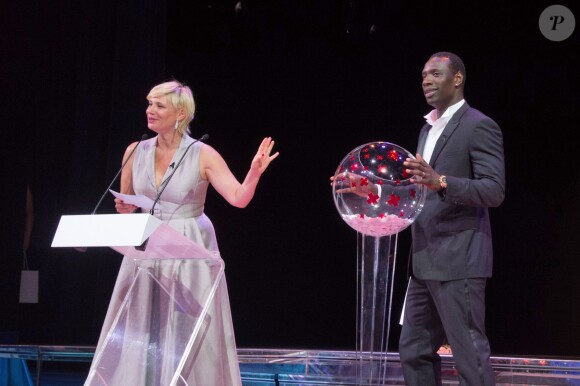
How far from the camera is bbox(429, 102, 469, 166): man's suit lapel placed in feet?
9.04

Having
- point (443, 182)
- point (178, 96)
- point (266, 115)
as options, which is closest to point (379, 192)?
point (443, 182)

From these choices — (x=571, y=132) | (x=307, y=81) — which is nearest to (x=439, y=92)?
(x=571, y=132)

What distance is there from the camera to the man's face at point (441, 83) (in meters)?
2.84

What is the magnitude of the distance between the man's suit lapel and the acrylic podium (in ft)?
2.91

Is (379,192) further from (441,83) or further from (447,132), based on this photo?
(441,83)

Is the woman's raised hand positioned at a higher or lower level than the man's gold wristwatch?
higher

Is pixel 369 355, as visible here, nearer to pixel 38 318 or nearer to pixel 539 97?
pixel 539 97

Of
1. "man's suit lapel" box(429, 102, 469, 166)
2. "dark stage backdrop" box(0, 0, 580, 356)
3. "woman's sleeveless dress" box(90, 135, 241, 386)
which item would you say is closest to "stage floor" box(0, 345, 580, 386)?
"woman's sleeveless dress" box(90, 135, 241, 386)

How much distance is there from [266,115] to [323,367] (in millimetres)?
2529

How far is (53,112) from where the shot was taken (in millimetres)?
6184

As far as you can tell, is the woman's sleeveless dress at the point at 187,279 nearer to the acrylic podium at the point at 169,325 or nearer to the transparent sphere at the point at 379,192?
the acrylic podium at the point at 169,325

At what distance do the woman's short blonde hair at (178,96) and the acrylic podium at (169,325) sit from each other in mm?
817

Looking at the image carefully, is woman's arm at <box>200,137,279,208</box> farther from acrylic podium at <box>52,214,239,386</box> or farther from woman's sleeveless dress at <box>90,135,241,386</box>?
acrylic podium at <box>52,214,239,386</box>

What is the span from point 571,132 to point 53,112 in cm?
403
